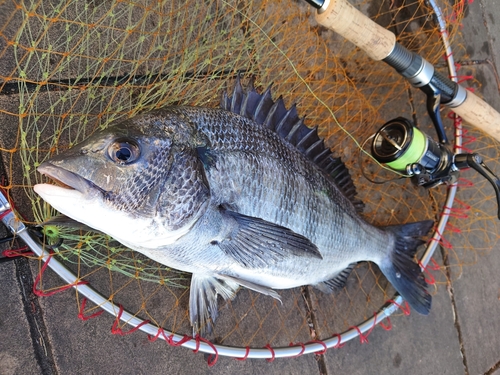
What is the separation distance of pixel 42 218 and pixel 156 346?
2.99 feet

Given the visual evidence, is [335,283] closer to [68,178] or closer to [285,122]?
[285,122]

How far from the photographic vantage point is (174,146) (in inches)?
63.6

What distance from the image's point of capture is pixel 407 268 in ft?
8.29

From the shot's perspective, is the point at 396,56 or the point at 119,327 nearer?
the point at 119,327

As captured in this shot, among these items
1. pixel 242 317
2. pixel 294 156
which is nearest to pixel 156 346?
pixel 242 317

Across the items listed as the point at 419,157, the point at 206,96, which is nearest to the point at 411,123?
the point at 419,157

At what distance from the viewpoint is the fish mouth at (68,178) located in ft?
4.54

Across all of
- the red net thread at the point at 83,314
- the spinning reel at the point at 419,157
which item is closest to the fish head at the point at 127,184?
the red net thread at the point at 83,314

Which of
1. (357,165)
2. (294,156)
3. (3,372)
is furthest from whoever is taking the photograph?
(357,165)

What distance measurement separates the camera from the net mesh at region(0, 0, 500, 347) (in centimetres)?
204

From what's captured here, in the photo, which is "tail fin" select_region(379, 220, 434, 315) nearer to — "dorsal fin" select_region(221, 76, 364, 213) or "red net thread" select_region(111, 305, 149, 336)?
"dorsal fin" select_region(221, 76, 364, 213)

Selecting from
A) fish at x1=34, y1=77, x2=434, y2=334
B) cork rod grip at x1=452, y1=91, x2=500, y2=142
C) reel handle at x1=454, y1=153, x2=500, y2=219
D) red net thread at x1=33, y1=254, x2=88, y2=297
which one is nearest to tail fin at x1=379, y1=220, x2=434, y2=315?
fish at x1=34, y1=77, x2=434, y2=334

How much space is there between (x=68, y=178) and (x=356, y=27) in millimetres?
1650

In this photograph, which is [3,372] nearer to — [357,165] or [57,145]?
[57,145]
